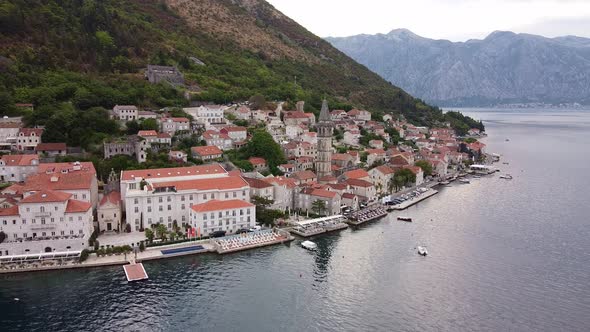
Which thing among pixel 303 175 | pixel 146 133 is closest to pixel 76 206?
pixel 146 133

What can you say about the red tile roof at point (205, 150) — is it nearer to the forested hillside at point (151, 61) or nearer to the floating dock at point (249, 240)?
the forested hillside at point (151, 61)

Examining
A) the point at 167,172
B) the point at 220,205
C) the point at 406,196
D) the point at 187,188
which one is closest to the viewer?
the point at 220,205

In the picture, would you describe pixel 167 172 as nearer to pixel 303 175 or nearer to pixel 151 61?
pixel 303 175

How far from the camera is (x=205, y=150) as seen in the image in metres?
54.1

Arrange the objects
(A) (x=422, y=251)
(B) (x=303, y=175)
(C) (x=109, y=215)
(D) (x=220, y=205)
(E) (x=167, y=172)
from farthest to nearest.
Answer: (B) (x=303, y=175), (E) (x=167, y=172), (D) (x=220, y=205), (C) (x=109, y=215), (A) (x=422, y=251)

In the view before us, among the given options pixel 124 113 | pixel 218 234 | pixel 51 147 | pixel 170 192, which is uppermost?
pixel 124 113

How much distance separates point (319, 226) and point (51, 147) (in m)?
29.4

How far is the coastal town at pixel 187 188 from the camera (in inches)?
1341

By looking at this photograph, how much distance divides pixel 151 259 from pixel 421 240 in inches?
895

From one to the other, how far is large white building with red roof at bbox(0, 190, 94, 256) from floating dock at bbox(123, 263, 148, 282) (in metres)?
4.82

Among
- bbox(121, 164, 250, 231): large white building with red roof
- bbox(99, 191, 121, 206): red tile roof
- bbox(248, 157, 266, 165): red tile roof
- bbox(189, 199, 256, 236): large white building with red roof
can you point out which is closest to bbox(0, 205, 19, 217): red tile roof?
bbox(99, 191, 121, 206): red tile roof

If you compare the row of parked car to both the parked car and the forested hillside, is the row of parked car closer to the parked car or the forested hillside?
the parked car

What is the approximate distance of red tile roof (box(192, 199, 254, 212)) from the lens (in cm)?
3891

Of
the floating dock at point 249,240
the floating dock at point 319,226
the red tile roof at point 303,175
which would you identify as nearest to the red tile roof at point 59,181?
the floating dock at point 249,240
